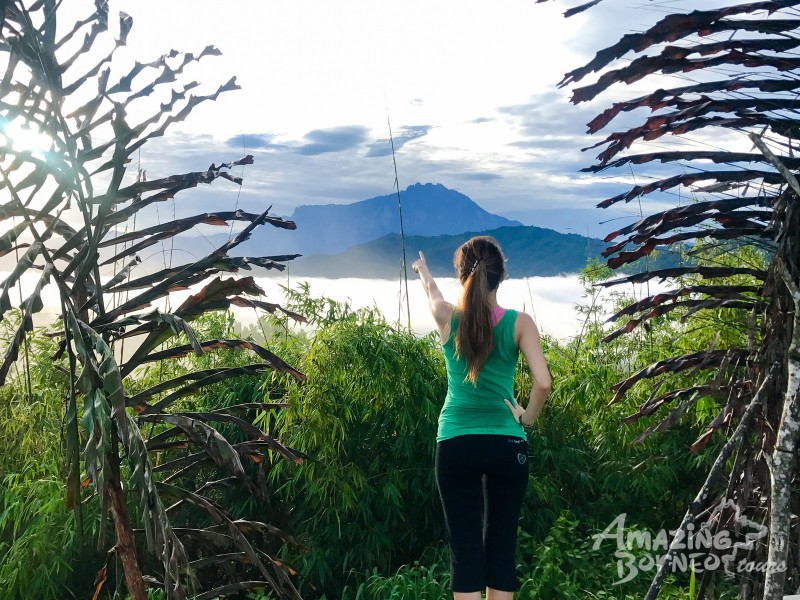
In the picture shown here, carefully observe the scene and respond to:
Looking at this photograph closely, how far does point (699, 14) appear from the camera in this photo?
210 cm

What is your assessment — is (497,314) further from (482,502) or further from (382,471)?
(382,471)

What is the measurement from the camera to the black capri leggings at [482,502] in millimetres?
2740

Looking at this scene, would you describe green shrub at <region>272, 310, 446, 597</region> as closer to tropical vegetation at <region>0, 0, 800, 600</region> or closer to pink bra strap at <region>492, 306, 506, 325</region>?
tropical vegetation at <region>0, 0, 800, 600</region>

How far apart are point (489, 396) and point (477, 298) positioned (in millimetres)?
344

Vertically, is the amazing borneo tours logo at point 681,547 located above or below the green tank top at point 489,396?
below

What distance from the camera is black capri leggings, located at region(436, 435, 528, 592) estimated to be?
8.99 feet

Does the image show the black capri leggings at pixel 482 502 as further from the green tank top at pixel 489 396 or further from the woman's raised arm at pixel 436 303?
the woman's raised arm at pixel 436 303

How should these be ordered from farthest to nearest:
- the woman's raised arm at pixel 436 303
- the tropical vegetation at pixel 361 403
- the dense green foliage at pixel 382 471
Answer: the dense green foliage at pixel 382 471
the woman's raised arm at pixel 436 303
the tropical vegetation at pixel 361 403

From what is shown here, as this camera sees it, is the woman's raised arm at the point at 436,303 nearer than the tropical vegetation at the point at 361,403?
No

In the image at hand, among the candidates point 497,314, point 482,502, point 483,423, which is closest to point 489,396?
point 483,423

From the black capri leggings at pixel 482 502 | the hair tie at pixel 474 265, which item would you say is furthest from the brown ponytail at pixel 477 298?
the black capri leggings at pixel 482 502

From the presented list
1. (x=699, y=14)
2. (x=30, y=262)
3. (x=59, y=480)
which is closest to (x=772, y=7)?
(x=699, y=14)

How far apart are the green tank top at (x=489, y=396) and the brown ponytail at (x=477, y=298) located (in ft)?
0.11

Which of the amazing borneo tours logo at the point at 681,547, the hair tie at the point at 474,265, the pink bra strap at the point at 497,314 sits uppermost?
the hair tie at the point at 474,265
